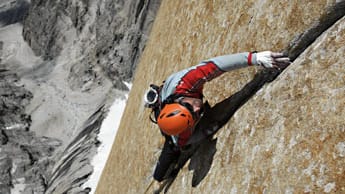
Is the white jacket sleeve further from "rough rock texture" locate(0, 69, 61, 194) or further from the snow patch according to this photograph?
"rough rock texture" locate(0, 69, 61, 194)

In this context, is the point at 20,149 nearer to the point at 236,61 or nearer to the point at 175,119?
the point at 175,119

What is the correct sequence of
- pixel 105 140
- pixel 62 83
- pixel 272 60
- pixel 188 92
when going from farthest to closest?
pixel 62 83
pixel 105 140
pixel 188 92
pixel 272 60

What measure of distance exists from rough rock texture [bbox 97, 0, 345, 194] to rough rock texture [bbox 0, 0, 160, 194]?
16.9 metres

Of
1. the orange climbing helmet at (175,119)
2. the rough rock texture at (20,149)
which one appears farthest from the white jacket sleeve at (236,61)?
the rough rock texture at (20,149)

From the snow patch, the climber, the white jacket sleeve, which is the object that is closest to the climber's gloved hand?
the climber

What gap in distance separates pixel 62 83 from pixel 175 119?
A: 50.4 m

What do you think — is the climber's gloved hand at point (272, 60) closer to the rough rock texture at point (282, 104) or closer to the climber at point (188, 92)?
the climber at point (188, 92)

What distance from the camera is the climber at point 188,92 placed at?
5.93 m

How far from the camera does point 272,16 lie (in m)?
6.33

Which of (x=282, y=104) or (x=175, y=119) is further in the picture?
(x=175, y=119)

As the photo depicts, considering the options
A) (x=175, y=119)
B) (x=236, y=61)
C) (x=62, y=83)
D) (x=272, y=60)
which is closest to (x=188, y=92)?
(x=175, y=119)

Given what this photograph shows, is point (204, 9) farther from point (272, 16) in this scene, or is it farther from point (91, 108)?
point (91, 108)

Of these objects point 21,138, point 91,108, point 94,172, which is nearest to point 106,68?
point 91,108

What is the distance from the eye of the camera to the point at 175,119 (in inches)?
235
